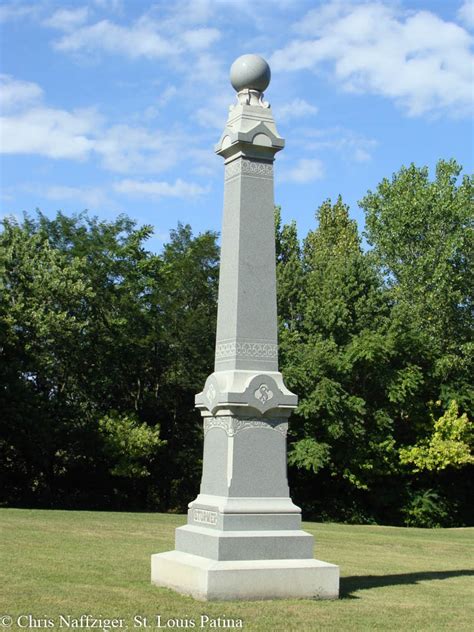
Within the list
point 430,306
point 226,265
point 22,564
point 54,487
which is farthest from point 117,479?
point 226,265

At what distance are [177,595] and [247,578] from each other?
893 mm

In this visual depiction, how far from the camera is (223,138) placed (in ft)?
42.9

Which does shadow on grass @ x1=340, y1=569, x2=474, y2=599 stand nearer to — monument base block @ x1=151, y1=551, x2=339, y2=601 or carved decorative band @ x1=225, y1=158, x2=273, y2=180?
monument base block @ x1=151, y1=551, x2=339, y2=601

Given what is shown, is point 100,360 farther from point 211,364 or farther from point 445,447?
point 445,447

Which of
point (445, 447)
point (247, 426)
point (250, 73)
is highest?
point (250, 73)

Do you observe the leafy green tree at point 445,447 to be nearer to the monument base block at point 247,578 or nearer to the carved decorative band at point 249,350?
the carved decorative band at point 249,350

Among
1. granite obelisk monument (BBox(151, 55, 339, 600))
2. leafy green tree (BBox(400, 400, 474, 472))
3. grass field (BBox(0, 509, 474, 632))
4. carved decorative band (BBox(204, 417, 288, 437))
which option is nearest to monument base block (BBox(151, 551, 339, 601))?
granite obelisk monument (BBox(151, 55, 339, 600))

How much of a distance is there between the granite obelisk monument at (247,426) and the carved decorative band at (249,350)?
0.04 feet

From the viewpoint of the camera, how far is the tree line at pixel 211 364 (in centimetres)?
3350

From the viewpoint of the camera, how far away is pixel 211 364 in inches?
1483

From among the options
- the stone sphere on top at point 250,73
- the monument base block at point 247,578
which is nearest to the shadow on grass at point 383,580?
the monument base block at point 247,578

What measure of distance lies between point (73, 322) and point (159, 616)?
24.1m

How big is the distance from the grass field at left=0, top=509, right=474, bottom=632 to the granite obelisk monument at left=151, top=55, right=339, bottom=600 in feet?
1.24

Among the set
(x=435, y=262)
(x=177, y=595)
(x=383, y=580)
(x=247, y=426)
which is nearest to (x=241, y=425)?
(x=247, y=426)
